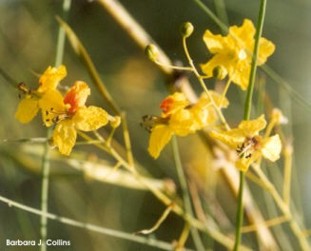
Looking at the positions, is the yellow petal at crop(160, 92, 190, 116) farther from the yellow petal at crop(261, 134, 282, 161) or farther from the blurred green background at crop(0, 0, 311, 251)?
the blurred green background at crop(0, 0, 311, 251)

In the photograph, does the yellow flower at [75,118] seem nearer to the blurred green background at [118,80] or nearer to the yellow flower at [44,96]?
the yellow flower at [44,96]

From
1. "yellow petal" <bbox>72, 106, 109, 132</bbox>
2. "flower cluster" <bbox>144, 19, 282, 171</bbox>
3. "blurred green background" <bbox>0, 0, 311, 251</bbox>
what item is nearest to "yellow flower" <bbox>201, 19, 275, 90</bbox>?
"flower cluster" <bbox>144, 19, 282, 171</bbox>

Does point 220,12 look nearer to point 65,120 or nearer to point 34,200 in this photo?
point 65,120

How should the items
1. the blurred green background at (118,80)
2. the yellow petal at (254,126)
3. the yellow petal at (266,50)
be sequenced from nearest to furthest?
1. the yellow petal at (254,126)
2. the yellow petal at (266,50)
3. the blurred green background at (118,80)

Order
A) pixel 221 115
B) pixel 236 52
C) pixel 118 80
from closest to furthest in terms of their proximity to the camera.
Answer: pixel 221 115
pixel 236 52
pixel 118 80

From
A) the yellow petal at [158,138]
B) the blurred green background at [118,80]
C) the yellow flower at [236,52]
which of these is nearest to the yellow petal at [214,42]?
the yellow flower at [236,52]

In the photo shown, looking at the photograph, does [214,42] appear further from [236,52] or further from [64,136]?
[64,136]

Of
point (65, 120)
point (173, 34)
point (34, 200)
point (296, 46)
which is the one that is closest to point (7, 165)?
point (65, 120)

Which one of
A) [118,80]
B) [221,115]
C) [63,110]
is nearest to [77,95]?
[63,110]
